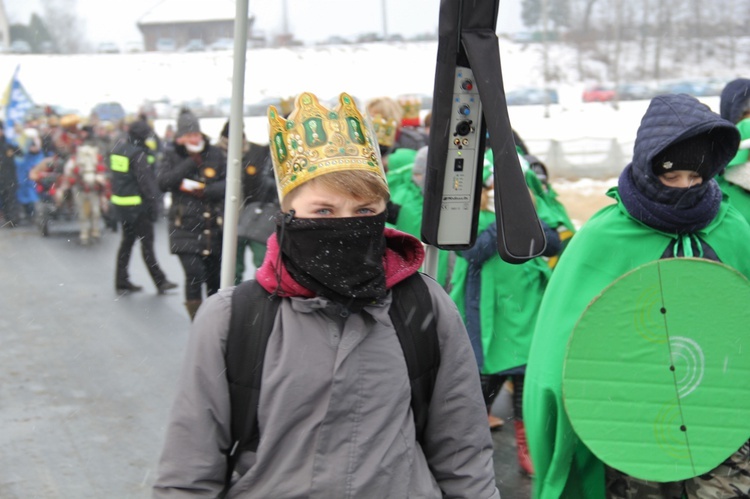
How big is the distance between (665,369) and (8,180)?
15.0 metres

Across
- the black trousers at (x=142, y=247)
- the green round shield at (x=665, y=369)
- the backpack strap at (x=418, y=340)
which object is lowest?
the black trousers at (x=142, y=247)

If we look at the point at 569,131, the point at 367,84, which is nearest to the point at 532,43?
the point at 569,131

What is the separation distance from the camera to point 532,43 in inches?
842

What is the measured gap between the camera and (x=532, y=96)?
22.2 meters

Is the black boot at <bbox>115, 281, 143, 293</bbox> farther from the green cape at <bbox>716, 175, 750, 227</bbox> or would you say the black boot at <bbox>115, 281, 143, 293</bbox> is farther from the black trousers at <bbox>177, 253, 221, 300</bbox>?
the green cape at <bbox>716, 175, 750, 227</bbox>

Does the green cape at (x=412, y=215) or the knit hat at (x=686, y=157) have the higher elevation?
the knit hat at (x=686, y=157)

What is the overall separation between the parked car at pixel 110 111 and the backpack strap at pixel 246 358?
1435cm

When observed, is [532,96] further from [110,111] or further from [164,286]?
[164,286]

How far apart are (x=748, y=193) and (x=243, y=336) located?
2904mm

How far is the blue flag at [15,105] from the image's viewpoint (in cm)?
1497

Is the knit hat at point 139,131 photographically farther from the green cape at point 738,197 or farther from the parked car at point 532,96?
the parked car at point 532,96

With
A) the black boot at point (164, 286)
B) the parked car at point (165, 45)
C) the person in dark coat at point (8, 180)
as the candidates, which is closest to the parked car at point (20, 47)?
the person in dark coat at point (8, 180)

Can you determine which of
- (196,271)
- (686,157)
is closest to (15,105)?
(196,271)

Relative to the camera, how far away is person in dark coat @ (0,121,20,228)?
585 inches
